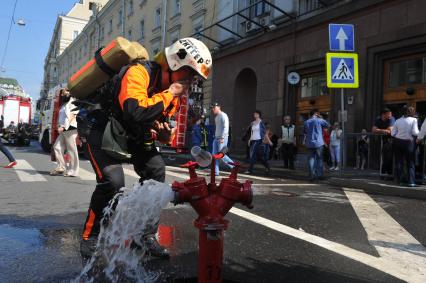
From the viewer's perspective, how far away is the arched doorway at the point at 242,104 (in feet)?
66.5

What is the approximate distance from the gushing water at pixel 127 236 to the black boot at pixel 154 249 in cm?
8

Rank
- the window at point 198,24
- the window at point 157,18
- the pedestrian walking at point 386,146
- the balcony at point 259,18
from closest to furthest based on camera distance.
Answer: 1. the pedestrian walking at point 386,146
2. the balcony at point 259,18
3. the window at point 198,24
4. the window at point 157,18

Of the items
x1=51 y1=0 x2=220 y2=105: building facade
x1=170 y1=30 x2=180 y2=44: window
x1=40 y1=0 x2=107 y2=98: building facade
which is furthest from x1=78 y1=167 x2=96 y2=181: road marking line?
x1=40 y1=0 x2=107 y2=98: building facade

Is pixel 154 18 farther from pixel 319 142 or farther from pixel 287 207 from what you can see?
pixel 287 207

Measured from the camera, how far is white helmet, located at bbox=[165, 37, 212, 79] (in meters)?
3.14

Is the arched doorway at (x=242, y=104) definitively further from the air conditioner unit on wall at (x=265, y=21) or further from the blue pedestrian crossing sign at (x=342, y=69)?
the blue pedestrian crossing sign at (x=342, y=69)

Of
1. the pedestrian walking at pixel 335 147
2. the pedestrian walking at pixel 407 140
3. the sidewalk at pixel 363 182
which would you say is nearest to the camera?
the sidewalk at pixel 363 182

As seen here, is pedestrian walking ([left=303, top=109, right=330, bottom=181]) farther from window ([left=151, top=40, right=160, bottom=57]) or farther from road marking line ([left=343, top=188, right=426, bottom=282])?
window ([left=151, top=40, right=160, bottom=57])

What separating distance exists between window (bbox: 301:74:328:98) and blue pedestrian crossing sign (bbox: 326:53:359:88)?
5.41 meters

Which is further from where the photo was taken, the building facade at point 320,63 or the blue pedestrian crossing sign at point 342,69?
the building facade at point 320,63

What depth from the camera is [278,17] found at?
56.3 feet

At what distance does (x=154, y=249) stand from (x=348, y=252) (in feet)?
5.46

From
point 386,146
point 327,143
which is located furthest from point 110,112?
point 327,143

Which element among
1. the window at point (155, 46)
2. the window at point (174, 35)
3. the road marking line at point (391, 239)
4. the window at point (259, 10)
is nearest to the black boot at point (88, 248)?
the road marking line at point (391, 239)
